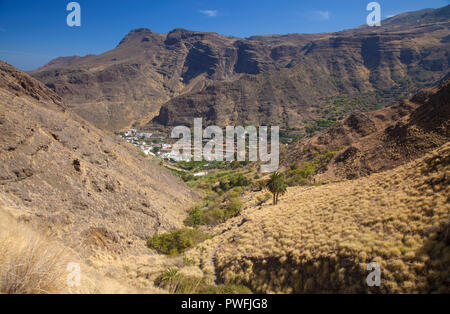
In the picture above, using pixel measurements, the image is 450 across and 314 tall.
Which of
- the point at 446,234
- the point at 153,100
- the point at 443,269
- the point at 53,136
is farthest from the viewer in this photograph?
the point at 153,100

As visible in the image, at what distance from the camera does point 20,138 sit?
53.5ft

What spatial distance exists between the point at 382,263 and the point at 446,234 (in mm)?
2102

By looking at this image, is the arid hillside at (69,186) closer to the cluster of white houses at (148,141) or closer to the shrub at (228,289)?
the shrub at (228,289)

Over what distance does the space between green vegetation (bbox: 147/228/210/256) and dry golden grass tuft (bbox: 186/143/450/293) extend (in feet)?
5.33

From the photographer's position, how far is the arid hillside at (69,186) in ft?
44.4

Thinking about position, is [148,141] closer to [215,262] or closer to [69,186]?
[69,186]

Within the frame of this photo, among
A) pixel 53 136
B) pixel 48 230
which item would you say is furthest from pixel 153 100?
pixel 48 230

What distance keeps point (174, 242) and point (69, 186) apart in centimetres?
822

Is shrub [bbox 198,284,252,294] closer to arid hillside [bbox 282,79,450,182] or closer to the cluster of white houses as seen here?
arid hillside [bbox 282,79,450,182]

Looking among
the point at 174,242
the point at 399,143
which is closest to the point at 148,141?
the point at 174,242

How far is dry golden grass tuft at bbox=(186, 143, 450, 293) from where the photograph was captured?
7.40 m
